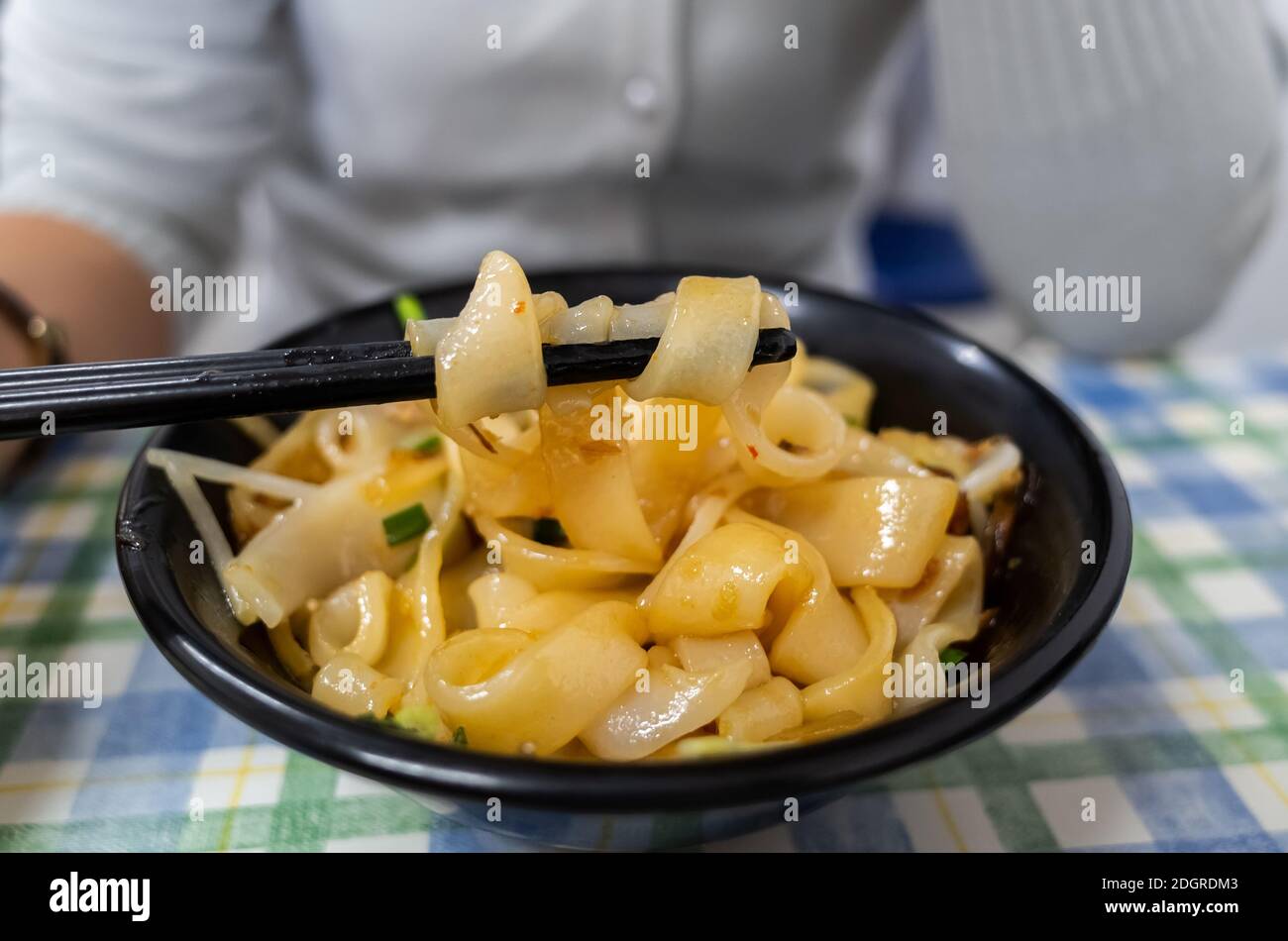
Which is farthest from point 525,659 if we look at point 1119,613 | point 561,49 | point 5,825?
point 561,49

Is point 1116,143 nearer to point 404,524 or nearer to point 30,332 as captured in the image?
point 404,524

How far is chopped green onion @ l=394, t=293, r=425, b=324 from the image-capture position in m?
1.17

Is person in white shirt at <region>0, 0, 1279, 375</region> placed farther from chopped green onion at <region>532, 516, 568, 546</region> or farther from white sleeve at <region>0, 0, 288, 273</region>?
chopped green onion at <region>532, 516, 568, 546</region>

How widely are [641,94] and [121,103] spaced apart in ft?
2.83

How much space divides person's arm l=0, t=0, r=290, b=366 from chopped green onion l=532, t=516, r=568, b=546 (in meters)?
0.90

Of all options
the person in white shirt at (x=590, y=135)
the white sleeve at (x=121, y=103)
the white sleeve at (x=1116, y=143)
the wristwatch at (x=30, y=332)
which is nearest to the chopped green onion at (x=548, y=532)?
the wristwatch at (x=30, y=332)

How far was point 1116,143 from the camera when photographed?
1.70 m

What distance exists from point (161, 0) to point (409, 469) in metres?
1.11

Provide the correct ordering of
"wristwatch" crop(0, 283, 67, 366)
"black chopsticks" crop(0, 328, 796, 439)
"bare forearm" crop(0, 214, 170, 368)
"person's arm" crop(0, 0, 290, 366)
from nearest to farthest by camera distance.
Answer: "black chopsticks" crop(0, 328, 796, 439), "wristwatch" crop(0, 283, 67, 366), "bare forearm" crop(0, 214, 170, 368), "person's arm" crop(0, 0, 290, 366)

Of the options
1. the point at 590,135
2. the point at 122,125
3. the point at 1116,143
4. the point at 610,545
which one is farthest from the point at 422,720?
the point at 1116,143

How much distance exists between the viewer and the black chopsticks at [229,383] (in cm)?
75

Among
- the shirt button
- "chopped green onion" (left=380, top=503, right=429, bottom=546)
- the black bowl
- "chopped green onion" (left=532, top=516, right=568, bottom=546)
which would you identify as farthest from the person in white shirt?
"chopped green onion" (left=532, top=516, right=568, bottom=546)

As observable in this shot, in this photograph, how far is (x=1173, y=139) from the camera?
1687 millimetres

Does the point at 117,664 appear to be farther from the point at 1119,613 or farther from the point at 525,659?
the point at 1119,613
